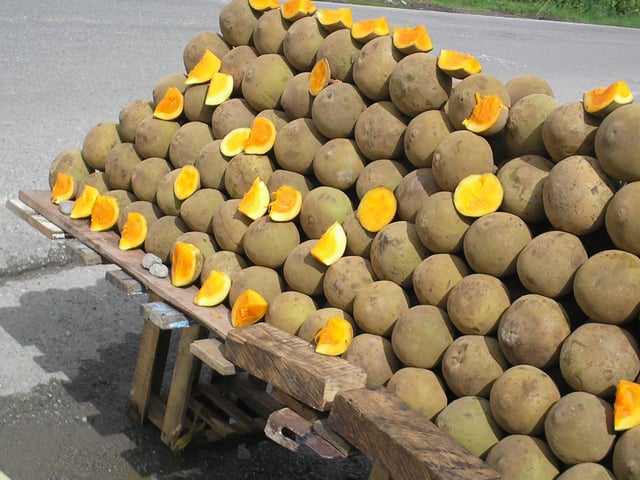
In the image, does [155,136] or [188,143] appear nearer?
[188,143]

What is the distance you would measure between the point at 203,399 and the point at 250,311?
136 cm

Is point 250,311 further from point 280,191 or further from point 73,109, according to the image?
point 73,109

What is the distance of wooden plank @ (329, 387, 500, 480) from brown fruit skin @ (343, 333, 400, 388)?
19 centimetres

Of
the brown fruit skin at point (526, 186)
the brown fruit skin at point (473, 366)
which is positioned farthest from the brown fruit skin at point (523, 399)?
the brown fruit skin at point (526, 186)

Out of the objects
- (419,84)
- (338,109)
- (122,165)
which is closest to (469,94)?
(419,84)

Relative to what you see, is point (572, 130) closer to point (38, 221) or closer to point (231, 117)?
point (231, 117)

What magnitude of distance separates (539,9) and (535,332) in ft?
54.1

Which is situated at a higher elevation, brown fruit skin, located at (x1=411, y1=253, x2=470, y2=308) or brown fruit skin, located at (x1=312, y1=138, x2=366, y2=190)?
brown fruit skin, located at (x1=312, y1=138, x2=366, y2=190)

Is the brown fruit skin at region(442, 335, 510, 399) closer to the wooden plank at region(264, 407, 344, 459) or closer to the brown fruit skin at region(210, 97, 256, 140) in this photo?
the wooden plank at region(264, 407, 344, 459)

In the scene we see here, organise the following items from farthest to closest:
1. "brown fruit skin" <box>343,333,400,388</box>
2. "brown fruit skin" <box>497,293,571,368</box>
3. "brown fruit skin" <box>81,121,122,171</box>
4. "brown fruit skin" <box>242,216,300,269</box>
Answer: "brown fruit skin" <box>81,121,122,171</box>, "brown fruit skin" <box>242,216,300,269</box>, "brown fruit skin" <box>343,333,400,388</box>, "brown fruit skin" <box>497,293,571,368</box>

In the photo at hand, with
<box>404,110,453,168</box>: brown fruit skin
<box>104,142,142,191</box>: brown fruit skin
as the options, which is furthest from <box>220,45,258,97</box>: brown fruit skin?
<box>404,110,453,168</box>: brown fruit skin

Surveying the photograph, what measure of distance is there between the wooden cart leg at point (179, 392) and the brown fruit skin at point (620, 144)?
2020mm

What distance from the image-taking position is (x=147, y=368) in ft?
14.7

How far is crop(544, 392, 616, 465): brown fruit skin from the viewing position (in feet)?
8.14
